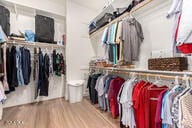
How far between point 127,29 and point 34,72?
2649 mm

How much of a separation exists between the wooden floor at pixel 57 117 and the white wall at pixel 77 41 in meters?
1.16

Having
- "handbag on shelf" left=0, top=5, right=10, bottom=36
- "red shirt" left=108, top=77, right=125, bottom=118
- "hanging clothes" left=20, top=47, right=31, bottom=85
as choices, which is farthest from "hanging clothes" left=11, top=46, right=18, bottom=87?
"red shirt" left=108, top=77, right=125, bottom=118

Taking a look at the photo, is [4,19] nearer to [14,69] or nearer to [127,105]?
[14,69]

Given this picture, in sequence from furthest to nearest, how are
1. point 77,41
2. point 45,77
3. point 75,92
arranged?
point 77,41 → point 75,92 → point 45,77

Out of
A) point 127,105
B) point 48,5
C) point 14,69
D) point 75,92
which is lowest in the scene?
point 75,92

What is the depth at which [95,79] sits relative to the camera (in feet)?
11.3

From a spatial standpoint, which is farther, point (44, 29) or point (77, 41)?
point (77, 41)

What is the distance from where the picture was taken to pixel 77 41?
435 centimetres

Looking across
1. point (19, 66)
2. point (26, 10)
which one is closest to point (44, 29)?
point (26, 10)

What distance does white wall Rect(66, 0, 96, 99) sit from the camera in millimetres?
4215

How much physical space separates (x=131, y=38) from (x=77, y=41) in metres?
2.33

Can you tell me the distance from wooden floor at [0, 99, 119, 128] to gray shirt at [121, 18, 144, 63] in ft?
3.97

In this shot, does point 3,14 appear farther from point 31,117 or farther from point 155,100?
point 155,100

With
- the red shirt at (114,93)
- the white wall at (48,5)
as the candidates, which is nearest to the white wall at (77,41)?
the white wall at (48,5)
